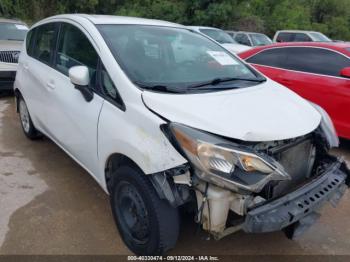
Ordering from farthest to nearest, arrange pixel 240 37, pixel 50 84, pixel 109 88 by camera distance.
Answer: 1. pixel 240 37
2. pixel 50 84
3. pixel 109 88

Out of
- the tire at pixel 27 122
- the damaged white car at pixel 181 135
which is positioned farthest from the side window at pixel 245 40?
the damaged white car at pixel 181 135

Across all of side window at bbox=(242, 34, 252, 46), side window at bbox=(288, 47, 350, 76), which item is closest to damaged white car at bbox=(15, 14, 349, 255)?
side window at bbox=(288, 47, 350, 76)

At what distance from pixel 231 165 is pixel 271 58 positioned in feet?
13.3

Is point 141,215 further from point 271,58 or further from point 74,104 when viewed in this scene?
point 271,58

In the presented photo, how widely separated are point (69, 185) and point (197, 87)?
178 centimetres

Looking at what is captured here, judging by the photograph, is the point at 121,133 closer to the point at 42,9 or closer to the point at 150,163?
the point at 150,163

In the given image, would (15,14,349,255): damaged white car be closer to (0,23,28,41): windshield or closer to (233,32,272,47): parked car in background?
(0,23,28,41): windshield

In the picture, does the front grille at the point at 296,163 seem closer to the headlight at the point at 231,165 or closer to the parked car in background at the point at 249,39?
the headlight at the point at 231,165

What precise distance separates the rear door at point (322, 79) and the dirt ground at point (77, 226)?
1521 millimetres

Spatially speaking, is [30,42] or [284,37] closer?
[30,42]

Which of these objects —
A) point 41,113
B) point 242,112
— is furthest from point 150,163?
point 41,113

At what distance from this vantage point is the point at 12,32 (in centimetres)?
854

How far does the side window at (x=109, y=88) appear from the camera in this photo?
2.73 m

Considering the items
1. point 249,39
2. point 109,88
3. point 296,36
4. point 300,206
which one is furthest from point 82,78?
point 296,36
